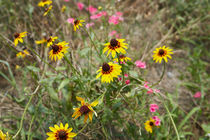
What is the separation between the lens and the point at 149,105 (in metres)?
1.38

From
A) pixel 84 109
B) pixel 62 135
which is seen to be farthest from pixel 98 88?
pixel 62 135

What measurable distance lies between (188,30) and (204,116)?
103 cm

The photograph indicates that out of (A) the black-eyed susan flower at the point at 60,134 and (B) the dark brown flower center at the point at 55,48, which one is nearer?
(A) the black-eyed susan flower at the point at 60,134

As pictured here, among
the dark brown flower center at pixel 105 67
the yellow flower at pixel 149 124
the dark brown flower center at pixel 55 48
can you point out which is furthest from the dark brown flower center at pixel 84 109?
the yellow flower at pixel 149 124

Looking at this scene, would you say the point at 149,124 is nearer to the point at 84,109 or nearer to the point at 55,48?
the point at 84,109

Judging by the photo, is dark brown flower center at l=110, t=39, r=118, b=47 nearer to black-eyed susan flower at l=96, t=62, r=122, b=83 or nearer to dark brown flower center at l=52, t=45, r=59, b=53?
black-eyed susan flower at l=96, t=62, r=122, b=83

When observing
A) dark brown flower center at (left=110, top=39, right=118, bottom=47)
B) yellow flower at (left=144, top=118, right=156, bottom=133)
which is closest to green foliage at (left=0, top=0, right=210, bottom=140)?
yellow flower at (left=144, top=118, right=156, bottom=133)

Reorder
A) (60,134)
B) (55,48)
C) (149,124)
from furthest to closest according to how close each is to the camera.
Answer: (149,124) < (55,48) < (60,134)

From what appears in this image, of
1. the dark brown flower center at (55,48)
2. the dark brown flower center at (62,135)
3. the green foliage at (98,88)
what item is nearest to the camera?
the dark brown flower center at (62,135)

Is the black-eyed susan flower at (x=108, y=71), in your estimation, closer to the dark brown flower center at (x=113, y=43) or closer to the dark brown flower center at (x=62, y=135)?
the dark brown flower center at (x=113, y=43)

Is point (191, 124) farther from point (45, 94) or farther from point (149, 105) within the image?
point (45, 94)

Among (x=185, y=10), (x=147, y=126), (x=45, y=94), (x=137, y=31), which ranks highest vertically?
(x=185, y=10)

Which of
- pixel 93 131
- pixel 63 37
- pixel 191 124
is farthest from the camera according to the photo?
pixel 63 37

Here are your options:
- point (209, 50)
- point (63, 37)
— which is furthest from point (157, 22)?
point (63, 37)
